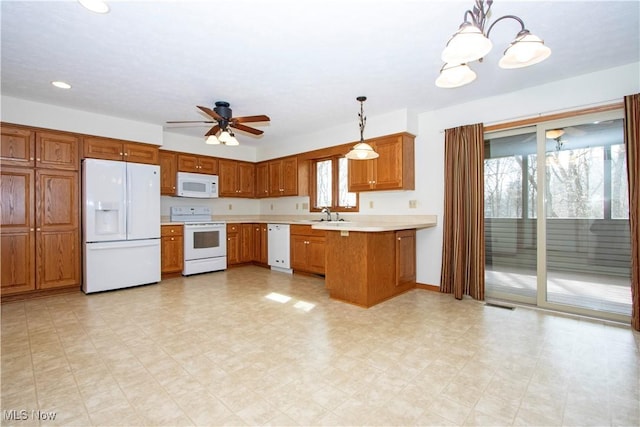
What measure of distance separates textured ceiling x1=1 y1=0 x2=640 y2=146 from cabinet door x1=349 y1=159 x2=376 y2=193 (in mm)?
1007

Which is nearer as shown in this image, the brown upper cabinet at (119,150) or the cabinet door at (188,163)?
the brown upper cabinet at (119,150)

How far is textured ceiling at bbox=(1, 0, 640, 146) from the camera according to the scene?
7.10 ft

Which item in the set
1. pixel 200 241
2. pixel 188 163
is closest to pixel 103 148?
pixel 188 163

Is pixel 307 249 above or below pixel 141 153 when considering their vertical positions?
below

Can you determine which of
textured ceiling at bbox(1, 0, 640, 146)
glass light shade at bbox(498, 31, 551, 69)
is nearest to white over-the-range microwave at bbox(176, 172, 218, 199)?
textured ceiling at bbox(1, 0, 640, 146)

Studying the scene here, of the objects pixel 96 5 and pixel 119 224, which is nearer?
pixel 96 5

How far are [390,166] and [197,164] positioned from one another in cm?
363

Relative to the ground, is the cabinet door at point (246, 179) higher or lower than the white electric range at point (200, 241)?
higher

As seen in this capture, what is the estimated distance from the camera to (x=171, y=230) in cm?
505

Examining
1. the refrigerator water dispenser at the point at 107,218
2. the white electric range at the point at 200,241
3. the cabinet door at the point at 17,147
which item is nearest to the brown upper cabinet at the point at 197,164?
the white electric range at the point at 200,241

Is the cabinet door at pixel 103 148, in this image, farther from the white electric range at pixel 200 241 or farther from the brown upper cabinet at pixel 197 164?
the white electric range at pixel 200 241

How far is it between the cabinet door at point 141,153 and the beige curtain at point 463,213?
4.46m

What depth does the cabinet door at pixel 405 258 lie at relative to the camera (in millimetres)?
3923

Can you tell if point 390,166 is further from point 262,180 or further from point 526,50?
point 262,180
